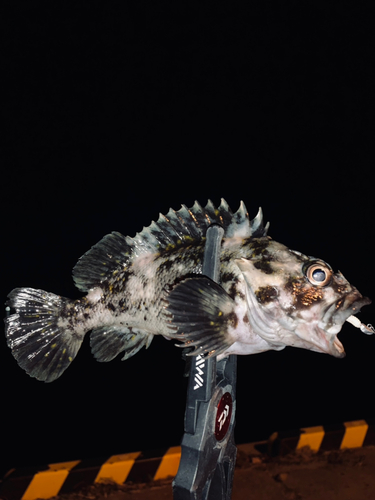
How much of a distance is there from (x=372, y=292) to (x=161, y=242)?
9.42 meters

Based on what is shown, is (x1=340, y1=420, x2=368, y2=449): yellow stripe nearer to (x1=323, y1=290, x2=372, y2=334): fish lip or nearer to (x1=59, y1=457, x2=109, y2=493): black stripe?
(x1=59, y1=457, x2=109, y2=493): black stripe

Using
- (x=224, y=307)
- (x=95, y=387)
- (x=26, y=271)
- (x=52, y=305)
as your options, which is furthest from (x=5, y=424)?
(x=224, y=307)

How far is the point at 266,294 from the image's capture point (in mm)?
2143

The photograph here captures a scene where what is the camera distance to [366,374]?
8648 mm

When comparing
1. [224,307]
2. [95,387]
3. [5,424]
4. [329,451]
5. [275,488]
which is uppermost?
[224,307]

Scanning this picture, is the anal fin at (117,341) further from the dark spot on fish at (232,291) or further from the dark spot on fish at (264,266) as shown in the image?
the dark spot on fish at (264,266)

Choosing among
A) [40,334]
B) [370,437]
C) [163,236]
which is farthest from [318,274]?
[370,437]

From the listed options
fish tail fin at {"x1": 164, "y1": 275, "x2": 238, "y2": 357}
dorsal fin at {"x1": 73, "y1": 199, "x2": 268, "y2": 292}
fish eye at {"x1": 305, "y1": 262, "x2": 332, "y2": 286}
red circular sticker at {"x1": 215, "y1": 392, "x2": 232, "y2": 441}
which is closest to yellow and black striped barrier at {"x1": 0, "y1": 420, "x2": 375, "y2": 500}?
dorsal fin at {"x1": 73, "y1": 199, "x2": 268, "y2": 292}

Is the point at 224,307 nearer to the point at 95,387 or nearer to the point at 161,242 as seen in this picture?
the point at 161,242

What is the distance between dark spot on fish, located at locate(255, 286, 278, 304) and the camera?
6.99ft

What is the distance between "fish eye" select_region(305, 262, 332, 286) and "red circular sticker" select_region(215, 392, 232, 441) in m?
0.66

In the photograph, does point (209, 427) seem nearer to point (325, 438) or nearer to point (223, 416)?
point (223, 416)

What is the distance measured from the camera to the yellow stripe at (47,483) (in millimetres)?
4074

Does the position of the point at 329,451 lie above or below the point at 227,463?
→ below
